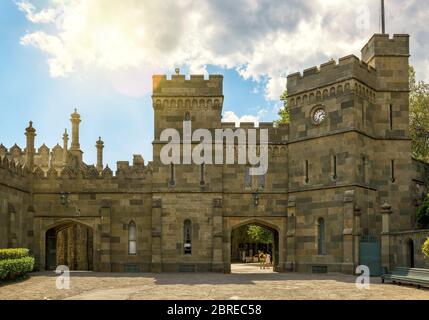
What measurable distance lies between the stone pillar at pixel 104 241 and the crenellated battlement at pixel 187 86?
24.7 feet

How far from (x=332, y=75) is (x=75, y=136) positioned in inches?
1048

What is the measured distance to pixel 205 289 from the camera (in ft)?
72.5

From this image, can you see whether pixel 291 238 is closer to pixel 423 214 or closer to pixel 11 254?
pixel 423 214

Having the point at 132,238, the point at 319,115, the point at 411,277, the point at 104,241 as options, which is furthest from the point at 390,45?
the point at 104,241

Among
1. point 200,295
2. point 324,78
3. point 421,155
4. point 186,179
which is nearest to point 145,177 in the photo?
point 186,179

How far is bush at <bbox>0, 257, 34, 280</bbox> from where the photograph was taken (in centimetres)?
2456

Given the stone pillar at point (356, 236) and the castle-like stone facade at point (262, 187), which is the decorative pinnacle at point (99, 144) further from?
the stone pillar at point (356, 236)

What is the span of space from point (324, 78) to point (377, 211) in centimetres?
820

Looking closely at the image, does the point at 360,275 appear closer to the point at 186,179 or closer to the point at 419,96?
the point at 186,179

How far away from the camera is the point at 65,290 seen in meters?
22.1

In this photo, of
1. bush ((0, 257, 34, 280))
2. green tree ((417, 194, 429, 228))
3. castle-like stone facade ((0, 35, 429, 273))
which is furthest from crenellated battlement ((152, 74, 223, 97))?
green tree ((417, 194, 429, 228))

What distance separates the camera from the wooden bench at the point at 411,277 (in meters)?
22.4

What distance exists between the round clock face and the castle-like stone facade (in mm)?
78

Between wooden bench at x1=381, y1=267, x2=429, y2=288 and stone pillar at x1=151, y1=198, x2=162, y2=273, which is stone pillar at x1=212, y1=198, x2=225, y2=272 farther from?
wooden bench at x1=381, y1=267, x2=429, y2=288
